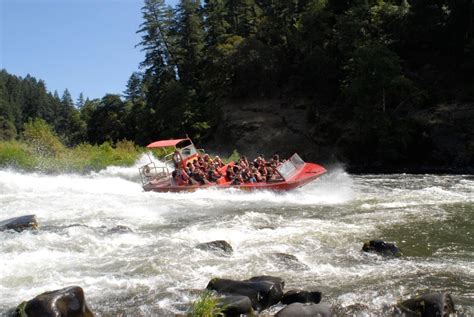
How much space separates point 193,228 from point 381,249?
5350mm

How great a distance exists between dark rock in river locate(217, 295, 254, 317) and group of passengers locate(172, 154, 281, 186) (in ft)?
40.3

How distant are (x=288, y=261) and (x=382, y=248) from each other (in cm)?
206

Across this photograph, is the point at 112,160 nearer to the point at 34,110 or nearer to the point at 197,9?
the point at 197,9

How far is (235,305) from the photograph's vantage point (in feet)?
23.6

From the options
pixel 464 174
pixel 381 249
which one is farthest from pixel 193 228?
pixel 464 174

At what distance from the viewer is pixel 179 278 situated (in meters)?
9.16

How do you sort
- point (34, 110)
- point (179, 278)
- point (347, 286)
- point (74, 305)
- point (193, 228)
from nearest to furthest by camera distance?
point (74, 305) < point (347, 286) < point (179, 278) < point (193, 228) < point (34, 110)

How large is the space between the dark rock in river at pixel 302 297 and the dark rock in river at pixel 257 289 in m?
0.13

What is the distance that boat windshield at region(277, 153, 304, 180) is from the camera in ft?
64.1

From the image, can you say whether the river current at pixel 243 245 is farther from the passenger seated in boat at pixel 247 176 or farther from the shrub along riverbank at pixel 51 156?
the shrub along riverbank at pixel 51 156

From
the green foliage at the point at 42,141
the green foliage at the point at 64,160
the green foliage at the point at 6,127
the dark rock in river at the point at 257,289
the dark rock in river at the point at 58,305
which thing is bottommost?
the dark rock in river at the point at 257,289

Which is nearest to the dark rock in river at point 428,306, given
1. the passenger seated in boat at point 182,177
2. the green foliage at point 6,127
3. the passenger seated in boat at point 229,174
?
the passenger seated in boat at point 229,174

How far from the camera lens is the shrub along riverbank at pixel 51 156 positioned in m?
29.5

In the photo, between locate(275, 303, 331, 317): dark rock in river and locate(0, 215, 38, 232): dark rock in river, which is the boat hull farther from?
locate(275, 303, 331, 317): dark rock in river
